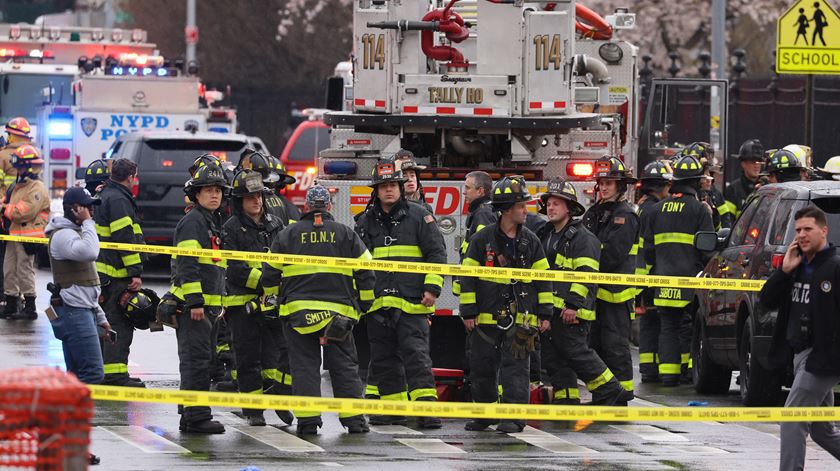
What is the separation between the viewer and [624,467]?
11.1m

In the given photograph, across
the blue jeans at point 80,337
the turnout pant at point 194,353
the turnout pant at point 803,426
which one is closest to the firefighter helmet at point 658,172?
the turnout pant at point 194,353

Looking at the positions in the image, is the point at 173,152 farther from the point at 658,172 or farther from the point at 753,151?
the point at 658,172

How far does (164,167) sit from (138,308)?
9.63m

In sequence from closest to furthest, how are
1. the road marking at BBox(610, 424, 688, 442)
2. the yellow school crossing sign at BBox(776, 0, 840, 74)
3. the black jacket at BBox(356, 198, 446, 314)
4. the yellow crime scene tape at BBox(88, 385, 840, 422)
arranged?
1. the yellow crime scene tape at BBox(88, 385, 840, 422)
2. the road marking at BBox(610, 424, 688, 442)
3. the black jacket at BBox(356, 198, 446, 314)
4. the yellow school crossing sign at BBox(776, 0, 840, 74)

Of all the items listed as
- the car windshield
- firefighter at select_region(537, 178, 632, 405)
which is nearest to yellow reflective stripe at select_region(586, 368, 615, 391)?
firefighter at select_region(537, 178, 632, 405)

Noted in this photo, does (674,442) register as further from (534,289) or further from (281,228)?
(281,228)

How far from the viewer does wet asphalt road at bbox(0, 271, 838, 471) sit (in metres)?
11.1

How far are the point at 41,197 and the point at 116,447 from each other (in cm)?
769

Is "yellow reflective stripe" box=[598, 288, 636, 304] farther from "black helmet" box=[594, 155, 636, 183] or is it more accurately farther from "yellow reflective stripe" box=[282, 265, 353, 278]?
"yellow reflective stripe" box=[282, 265, 353, 278]

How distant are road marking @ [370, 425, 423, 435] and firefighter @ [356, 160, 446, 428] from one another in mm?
123

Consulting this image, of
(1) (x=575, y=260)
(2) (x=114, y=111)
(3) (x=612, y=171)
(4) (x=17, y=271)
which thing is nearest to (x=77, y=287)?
(1) (x=575, y=260)

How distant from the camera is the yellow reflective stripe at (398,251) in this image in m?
13.2

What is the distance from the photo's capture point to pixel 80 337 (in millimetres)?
12523

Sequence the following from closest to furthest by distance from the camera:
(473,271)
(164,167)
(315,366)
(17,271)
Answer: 1. (315,366)
2. (473,271)
3. (17,271)
4. (164,167)
